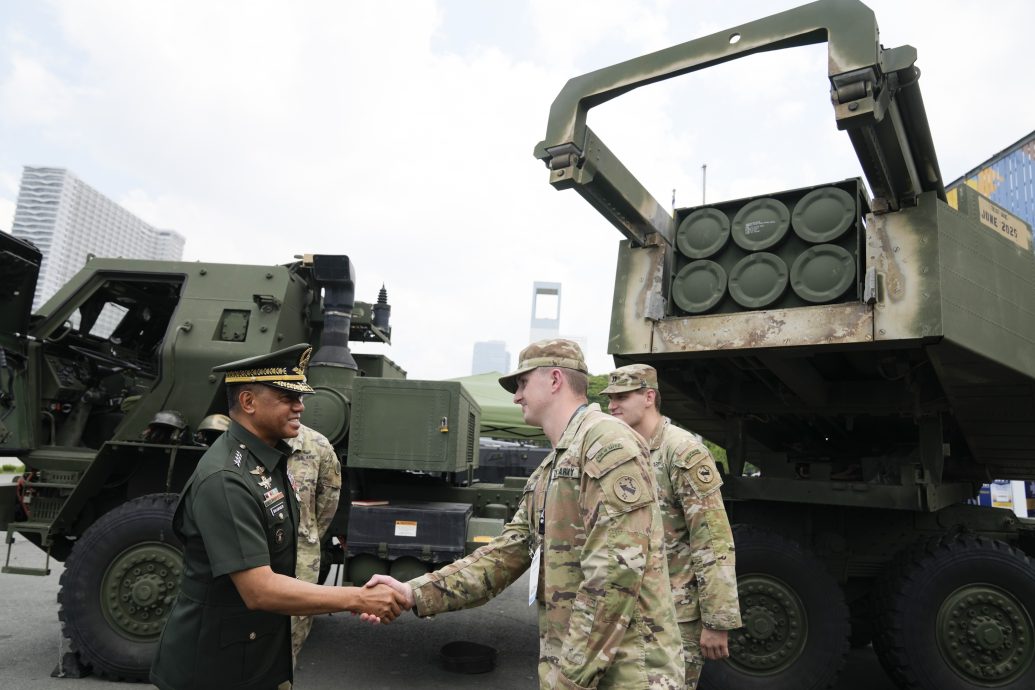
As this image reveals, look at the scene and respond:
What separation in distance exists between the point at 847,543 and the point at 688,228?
2.41 metres

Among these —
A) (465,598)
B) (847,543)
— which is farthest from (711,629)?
(847,543)

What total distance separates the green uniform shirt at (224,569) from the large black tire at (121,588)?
2.93 meters

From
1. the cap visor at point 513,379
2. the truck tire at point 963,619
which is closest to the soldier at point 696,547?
the cap visor at point 513,379

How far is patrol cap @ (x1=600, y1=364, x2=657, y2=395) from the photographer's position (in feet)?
11.3

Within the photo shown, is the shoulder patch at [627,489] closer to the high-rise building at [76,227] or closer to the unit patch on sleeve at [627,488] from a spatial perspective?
the unit patch on sleeve at [627,488]

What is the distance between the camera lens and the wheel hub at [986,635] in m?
4.11

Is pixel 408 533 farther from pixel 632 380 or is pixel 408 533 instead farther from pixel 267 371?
pixel 267 371

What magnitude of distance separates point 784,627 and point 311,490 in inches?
114

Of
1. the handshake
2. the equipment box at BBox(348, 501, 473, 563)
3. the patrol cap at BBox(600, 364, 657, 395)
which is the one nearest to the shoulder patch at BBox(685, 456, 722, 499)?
the patrol cap at BBox(600, 364, 657, 395)

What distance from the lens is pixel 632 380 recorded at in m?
3.45

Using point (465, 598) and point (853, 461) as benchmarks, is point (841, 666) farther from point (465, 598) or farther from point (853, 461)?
point (465, 598)

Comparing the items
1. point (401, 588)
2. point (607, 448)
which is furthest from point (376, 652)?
point (607, 448)

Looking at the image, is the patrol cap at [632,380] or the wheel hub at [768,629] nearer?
the patrol cap at [632,380]

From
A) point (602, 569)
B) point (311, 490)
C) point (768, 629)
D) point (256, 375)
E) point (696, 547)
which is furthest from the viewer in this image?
point (768, 629)
